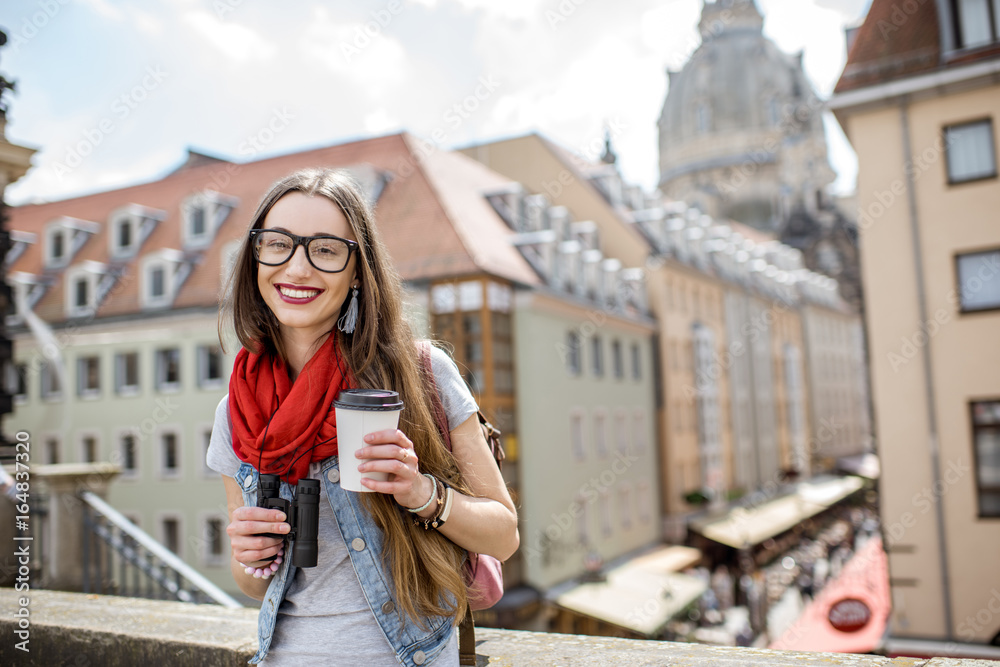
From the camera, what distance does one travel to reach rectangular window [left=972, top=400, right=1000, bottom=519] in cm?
1351

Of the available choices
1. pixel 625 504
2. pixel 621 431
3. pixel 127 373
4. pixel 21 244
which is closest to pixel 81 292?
pixel 127 373

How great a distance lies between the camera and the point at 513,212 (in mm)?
28062

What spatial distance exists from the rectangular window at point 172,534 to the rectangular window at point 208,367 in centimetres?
428

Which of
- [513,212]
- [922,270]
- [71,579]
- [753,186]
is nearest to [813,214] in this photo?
[753,186]

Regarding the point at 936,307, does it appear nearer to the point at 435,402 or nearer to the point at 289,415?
the point at 435,402

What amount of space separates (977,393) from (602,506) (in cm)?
1550

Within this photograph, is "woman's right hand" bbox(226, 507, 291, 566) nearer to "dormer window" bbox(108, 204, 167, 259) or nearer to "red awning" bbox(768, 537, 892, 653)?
"red awning" bbox(768, 537, 892, 653)

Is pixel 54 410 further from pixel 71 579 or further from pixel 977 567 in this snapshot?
pixel 977 567

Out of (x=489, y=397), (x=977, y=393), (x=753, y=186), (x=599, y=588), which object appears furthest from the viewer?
(x=753, y=186)

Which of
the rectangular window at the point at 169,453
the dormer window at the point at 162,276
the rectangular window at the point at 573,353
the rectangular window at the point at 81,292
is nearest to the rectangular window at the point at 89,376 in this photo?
the rectangular window at the point at 81,292

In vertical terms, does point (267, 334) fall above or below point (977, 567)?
above

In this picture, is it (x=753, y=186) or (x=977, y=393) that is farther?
(x=753, y=186)

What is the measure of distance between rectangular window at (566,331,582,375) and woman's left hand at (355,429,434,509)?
24494 mm

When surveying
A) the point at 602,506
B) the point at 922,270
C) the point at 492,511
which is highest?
the point at 922,270
